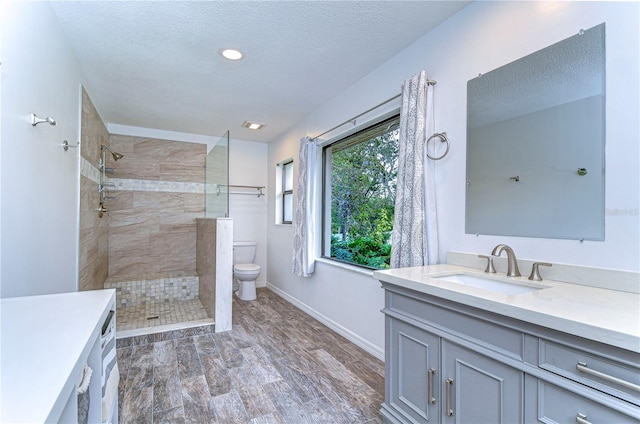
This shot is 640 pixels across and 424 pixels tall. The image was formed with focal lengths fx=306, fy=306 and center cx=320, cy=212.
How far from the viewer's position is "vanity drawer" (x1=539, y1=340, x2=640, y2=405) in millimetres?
796

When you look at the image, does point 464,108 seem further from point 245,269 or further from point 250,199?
point 250,199

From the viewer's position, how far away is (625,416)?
0.81 meters

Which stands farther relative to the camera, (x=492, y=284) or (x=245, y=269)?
(x=245, y=269)

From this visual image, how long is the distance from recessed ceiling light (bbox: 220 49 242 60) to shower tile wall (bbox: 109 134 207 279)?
8.26ft

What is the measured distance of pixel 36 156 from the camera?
167cm

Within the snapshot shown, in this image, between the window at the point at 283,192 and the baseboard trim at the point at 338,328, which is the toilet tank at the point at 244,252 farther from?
the baseboard trim at the point at 338,328

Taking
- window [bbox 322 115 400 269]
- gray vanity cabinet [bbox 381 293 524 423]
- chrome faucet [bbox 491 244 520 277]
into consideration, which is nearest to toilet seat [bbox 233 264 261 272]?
window [bbox 322 115 400 269]

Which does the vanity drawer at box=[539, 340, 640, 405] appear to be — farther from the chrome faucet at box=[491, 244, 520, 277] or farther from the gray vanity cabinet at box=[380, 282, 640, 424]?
the chrome faucet at box=[491, 244, 520, 277]

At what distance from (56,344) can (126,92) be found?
3089 millimetres

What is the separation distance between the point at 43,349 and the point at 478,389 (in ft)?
4.50

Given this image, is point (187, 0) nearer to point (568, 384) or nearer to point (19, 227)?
point (19, 227)

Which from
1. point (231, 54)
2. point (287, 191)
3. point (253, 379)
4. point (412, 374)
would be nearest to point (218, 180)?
point (287, 191)

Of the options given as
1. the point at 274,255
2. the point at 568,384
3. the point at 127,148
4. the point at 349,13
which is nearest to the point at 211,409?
the point at 568,384

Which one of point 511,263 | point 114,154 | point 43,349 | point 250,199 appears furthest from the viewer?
point 250,199
